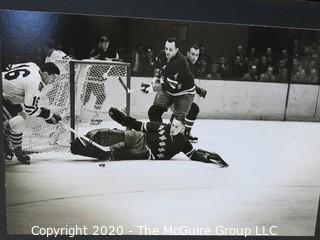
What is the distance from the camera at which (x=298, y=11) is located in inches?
51.4

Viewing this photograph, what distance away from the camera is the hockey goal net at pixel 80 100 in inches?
51.8

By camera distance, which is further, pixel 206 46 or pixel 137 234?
pixel 137 234

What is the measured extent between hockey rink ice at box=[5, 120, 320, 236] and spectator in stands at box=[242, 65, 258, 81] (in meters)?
0.16

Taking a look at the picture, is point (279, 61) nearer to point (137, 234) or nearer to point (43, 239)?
point (137, 234)

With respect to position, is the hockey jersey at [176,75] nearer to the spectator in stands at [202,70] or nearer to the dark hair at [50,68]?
the spectator in stands at [202,70]

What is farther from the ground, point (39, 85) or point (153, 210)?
point (39, 85)

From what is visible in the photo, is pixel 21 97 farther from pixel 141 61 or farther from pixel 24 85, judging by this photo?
pixel 141 61

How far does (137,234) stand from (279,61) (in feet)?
2.89

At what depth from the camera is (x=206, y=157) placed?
55.0 inches

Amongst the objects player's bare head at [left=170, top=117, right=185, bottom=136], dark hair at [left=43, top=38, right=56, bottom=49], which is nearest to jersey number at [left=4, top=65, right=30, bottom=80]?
dark hair at [left=43, top=38, right=56, bottom=49]

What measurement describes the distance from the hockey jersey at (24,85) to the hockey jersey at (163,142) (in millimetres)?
417

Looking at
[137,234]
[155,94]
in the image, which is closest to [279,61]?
[155,94]

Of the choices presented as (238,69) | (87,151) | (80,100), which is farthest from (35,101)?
(238,69)

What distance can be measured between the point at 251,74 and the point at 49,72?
0.74m
